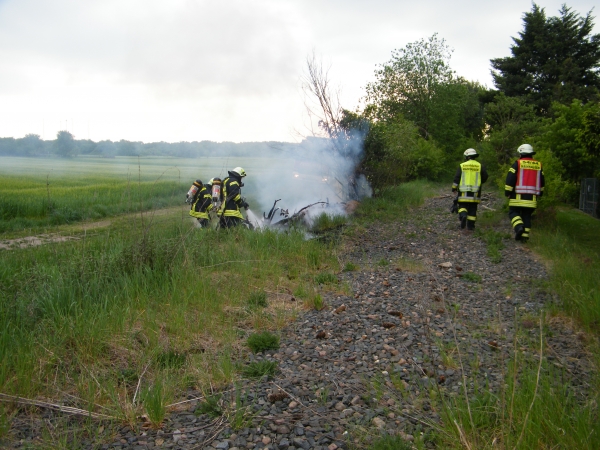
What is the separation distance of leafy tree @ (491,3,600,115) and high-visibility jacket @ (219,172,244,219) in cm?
2633

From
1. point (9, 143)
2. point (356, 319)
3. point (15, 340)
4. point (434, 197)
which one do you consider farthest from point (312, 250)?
point (9, 143)

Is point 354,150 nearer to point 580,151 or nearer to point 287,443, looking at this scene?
point 580,151

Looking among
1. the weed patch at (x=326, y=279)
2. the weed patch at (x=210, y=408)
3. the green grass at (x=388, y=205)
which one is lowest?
the weed patch at (x=210, y=408)

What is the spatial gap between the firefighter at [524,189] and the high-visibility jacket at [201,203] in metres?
7.05

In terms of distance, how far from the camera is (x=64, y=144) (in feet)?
62.1

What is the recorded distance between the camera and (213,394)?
3730mm

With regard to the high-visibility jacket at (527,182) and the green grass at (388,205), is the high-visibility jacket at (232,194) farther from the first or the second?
the high-visibility jacket at (527,182)

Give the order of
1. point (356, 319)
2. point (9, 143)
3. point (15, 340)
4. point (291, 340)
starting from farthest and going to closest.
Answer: point (9, 143), point (356, 319), point (291, 340), point (15, 340)

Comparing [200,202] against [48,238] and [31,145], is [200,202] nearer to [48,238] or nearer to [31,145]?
[48,238]

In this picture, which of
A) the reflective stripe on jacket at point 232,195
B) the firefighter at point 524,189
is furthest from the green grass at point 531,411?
the reflective stripe on jacket at point 232,195

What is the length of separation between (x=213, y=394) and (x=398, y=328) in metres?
2.28

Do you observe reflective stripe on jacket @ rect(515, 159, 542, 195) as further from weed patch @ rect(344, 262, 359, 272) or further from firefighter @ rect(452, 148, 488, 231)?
weed patch @ rect(344, 262, 359, 272)

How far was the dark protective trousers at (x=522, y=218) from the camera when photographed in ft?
32.0

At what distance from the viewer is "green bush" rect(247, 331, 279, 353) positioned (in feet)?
15.6
